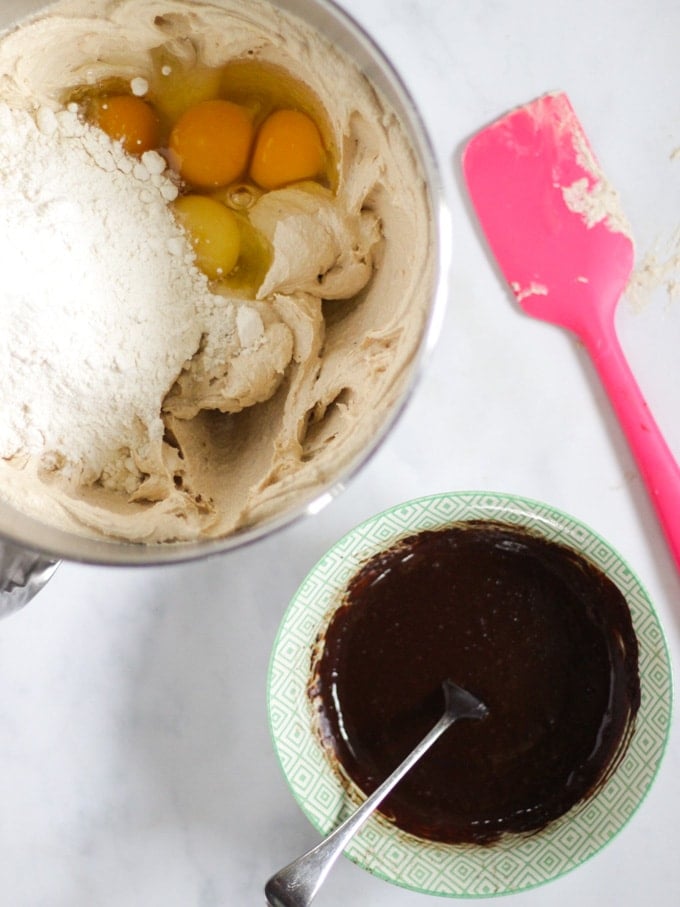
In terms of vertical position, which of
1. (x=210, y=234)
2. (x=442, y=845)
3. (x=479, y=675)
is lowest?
(x=442, y=845)

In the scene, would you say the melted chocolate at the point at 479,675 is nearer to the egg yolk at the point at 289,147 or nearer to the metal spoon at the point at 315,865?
the metal spoon at the point at 315,865

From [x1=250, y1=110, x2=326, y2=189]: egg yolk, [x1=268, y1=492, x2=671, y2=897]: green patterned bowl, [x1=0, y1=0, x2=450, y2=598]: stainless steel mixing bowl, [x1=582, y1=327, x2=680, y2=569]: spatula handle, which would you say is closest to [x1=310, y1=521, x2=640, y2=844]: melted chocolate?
[x1=268, y1=492, x2=671, y2=897]: green patterned bowl

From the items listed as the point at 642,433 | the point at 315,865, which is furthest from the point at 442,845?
the point at 642,433

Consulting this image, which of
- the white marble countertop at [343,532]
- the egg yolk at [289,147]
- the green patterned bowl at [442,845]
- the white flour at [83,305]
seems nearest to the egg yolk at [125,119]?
the white flour at [83,305]

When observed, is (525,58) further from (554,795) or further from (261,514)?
(554,795)

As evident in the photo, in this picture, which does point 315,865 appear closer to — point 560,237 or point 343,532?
point 343,532

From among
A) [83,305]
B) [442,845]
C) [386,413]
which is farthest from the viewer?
[442,845]

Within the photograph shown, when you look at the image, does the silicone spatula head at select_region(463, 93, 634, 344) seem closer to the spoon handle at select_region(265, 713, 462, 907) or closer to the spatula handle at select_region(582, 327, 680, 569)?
the spatula handle at select_region(582, 327, 680, 569)
